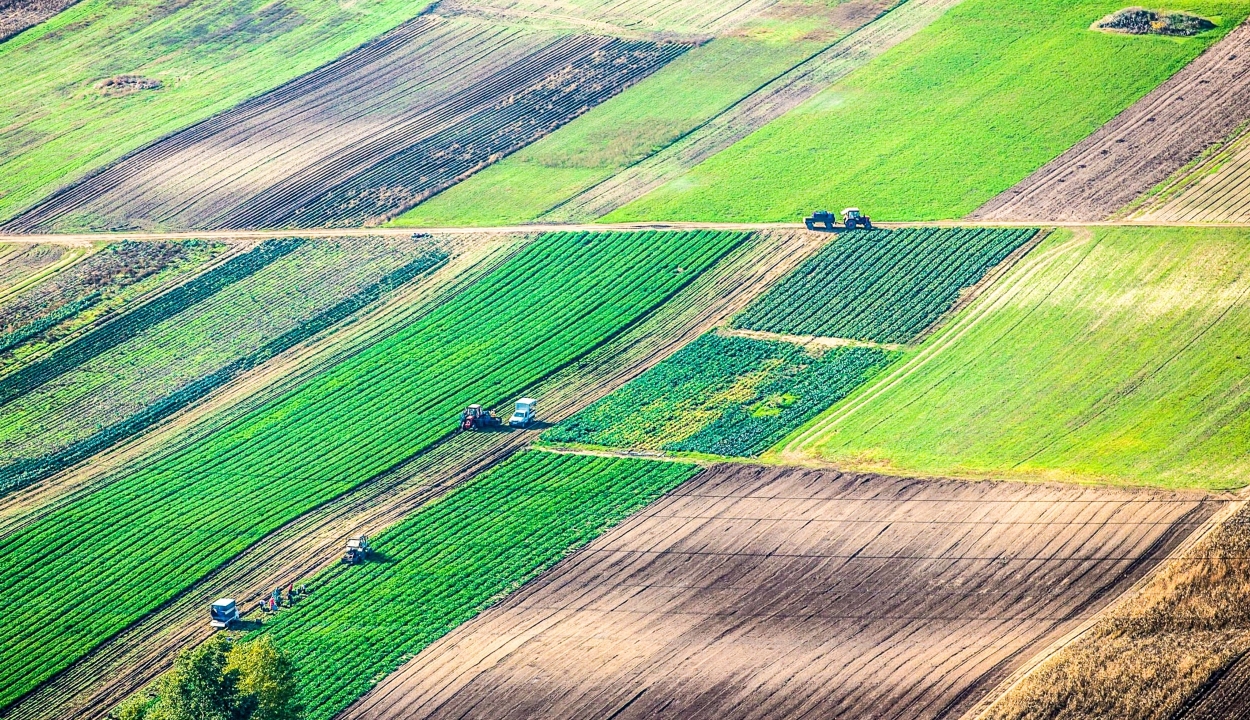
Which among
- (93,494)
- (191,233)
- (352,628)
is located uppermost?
(191,233)

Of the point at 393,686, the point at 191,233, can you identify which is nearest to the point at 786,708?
the point at 393,686

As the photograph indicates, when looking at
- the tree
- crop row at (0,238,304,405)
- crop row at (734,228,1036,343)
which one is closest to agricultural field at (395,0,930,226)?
crop row at (0,238,304,405)

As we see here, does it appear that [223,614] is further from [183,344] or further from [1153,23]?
[1153,23]

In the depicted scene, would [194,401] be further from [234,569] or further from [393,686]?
[393,686]

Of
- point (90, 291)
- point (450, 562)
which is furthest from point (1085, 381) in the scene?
point (90, 291)

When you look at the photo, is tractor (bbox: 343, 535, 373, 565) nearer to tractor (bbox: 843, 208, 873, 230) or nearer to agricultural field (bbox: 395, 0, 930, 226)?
agricultural field (bbox: 395, 0, 930, 226)

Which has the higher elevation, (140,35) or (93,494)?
(140,35)

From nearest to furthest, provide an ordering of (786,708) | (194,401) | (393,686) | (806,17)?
(786,708) → (393,686) → (194,401) → (806,17)
